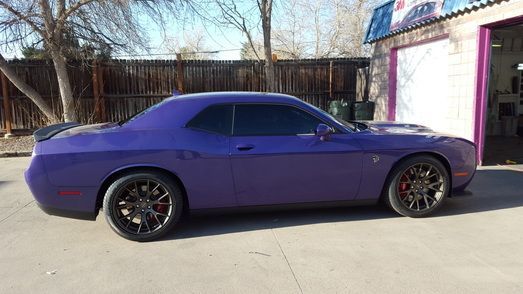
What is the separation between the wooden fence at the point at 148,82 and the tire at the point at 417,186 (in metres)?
8.61

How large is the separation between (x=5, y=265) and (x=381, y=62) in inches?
388

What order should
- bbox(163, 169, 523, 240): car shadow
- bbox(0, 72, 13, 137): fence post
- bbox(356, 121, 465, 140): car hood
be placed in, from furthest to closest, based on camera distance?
bbox(0, 72, 13, 137): fence post → bbox(356, 121, 465, 140): car hood → bbox(163, 169, 523, 240): car shadow

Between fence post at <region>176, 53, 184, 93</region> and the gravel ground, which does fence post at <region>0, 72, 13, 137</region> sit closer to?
the gravel ground

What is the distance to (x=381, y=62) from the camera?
11148 mm

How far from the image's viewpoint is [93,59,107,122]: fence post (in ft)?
38.9

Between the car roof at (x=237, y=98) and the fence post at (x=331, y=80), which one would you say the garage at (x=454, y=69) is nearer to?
the fence post at (x=331, y=80)

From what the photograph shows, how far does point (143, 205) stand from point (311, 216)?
1950 mm

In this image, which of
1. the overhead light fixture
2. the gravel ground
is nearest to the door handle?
the gravel ground

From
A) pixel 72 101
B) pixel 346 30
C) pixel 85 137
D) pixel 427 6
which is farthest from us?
pixel 346 30

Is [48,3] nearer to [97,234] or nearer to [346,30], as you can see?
[97,234]

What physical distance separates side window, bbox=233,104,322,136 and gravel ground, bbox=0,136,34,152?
766cm

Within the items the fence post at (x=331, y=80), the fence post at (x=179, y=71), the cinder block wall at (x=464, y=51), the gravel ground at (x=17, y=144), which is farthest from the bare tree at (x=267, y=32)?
the gravel ground at (x=17, y=144)

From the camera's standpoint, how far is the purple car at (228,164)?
4137 mm

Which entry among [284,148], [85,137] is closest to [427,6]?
[284,148]
